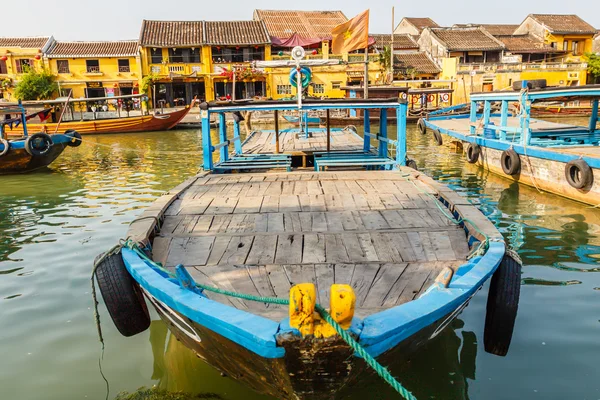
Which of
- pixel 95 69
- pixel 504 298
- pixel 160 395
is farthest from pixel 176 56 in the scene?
pixel 504 298

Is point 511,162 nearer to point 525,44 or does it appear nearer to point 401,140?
point 401,140

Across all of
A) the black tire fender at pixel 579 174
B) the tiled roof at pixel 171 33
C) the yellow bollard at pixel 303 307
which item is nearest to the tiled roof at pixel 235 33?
the tiled roof at pixel 171 33

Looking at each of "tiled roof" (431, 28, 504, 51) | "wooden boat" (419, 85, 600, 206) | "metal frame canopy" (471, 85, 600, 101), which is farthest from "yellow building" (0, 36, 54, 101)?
"metal frame canopy" (471, 85, 600, 101)

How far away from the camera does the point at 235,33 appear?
34.1 m

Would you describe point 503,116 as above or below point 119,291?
above

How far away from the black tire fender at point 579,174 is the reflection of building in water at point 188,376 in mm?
7390

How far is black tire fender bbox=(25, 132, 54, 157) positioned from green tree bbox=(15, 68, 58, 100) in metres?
20.2

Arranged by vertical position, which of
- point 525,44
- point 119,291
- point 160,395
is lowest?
point 160,395

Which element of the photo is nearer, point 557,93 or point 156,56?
point 557,93

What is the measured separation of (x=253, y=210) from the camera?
4.88 meters

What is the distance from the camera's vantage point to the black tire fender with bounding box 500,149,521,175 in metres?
10.6

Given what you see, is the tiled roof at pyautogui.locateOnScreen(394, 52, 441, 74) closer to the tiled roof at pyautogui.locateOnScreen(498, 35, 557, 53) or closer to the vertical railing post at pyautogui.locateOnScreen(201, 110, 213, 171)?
the tiled roof at pyautogui.locateOnScreen(498, 35, 557, 53)

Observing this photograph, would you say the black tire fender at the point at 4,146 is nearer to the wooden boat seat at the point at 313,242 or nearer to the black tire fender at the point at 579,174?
the wooden boat seat at the point at 313,242

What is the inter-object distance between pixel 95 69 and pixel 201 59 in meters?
7.05
